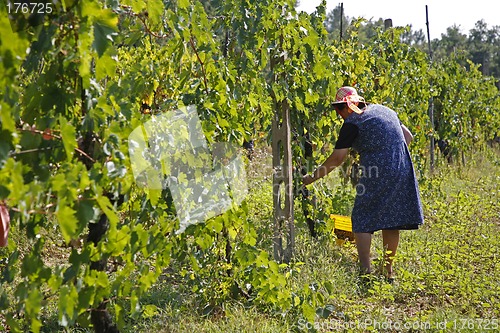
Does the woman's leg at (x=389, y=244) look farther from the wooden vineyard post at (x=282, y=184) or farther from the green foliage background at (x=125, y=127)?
the green foliage background at (x=125, y=127)

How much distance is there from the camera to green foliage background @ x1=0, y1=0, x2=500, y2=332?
6.48 feet

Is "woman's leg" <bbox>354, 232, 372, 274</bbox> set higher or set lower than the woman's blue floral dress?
lower

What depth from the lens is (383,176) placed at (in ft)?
13.3

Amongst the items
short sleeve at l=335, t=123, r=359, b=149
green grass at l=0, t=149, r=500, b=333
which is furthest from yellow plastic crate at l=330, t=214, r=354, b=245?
short sleeve at l=335, t=123, r=359, b=149

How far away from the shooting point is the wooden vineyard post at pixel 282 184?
4113 mm

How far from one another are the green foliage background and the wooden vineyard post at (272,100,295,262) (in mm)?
186

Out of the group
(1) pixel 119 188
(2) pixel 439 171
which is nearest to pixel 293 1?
(1) pixel 119 188

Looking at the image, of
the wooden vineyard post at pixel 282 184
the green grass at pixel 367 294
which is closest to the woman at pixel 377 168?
the wooden vineyard post at pixel 282 184

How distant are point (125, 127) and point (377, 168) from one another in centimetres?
217

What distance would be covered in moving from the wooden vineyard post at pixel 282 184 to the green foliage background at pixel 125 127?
A: 186mm

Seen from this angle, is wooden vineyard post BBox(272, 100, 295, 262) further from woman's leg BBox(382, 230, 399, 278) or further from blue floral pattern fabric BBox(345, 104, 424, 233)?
woman's leg BBox(382, 230, 399, 278)

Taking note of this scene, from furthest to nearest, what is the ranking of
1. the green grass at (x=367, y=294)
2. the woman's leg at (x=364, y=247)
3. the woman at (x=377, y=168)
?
the woman's leg at (x=364, y=247)
the woman at (x=377, y=168)
the green grass at (x=367, y=294)

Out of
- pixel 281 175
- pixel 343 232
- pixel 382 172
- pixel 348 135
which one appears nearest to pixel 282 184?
pixel 281 175

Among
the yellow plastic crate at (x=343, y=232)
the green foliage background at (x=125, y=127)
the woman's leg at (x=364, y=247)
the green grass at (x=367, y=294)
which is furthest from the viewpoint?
the yellow plastic crate at (x=343, y=232)
